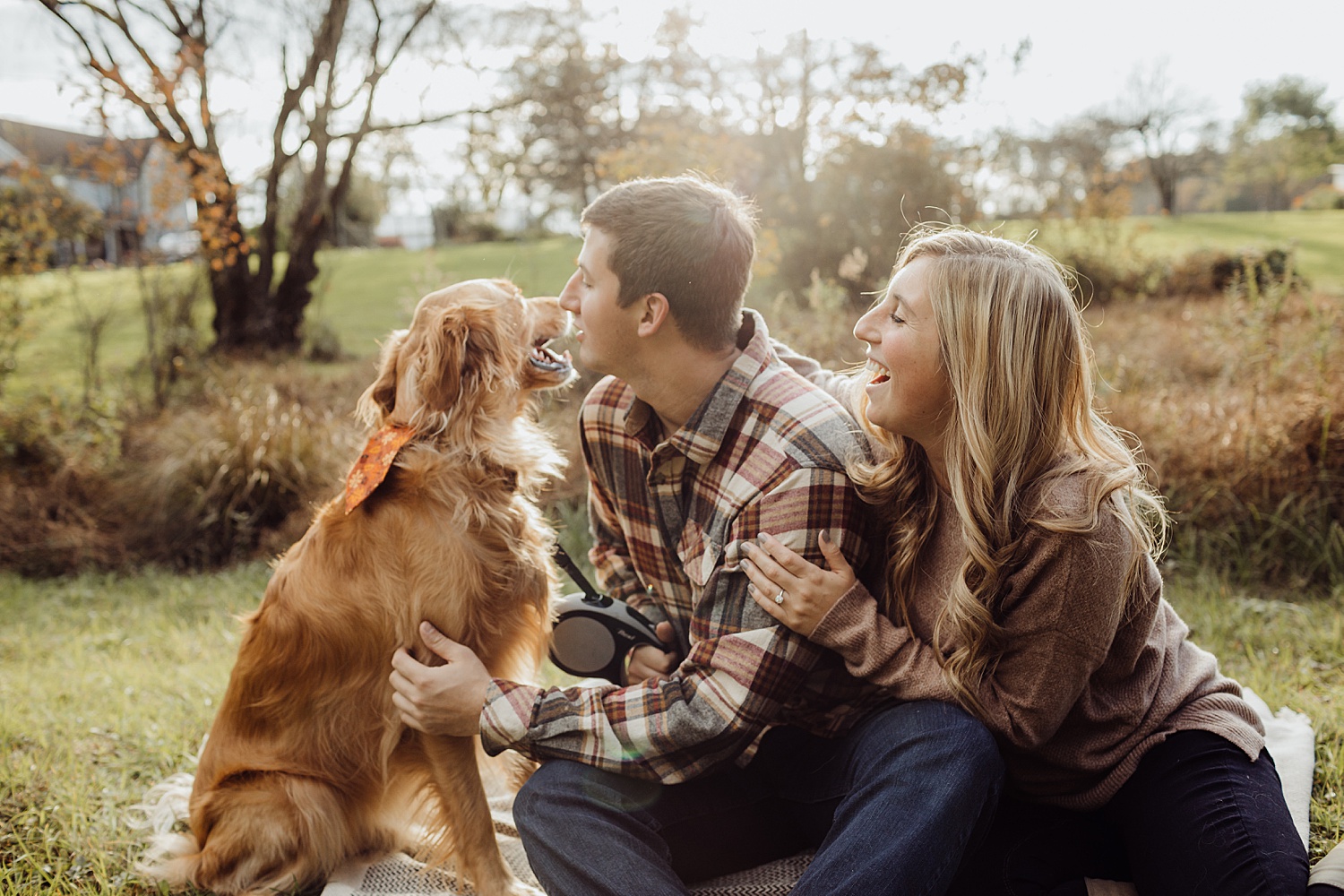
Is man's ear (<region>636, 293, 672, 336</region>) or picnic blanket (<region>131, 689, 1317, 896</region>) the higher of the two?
man's ear (<region>636, 293, 672, 336</region>)

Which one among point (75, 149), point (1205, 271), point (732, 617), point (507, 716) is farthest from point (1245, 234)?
point (507, 716)

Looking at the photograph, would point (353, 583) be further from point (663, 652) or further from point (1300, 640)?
point (1300, 640)

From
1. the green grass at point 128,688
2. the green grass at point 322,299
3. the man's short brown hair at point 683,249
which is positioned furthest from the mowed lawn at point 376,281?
the green grass at point 128,688

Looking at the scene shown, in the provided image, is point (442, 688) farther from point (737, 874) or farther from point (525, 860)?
point (737, 874)

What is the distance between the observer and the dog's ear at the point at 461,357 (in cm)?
253

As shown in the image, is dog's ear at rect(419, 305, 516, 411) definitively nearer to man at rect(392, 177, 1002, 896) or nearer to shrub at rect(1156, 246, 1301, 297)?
man at rect(392, 177, 1002, 896)

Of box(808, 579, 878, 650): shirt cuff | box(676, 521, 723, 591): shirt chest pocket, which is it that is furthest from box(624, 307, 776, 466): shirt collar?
box(808, 579, 878, 650): shirt cuff

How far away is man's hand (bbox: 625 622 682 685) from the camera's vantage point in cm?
265

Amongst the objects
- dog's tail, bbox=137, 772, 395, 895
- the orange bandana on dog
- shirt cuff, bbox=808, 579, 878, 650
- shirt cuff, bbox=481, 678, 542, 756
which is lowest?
dog's tail, bbox=137, 772, 395, 895

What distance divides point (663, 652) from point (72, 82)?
8.24 m

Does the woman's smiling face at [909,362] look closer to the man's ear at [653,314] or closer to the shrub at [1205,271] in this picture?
the man's ear at [653,314]

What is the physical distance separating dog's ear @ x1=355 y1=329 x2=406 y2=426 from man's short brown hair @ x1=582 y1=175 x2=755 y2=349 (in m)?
0.69

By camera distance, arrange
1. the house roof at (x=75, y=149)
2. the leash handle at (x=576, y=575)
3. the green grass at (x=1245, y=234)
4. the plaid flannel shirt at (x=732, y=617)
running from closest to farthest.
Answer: the plaid flannel shirt at (x=732, y=617)
the leash handle at (x=576, y=575)
the house roof at (x=75, y=149)
the green grass at (x=1245, y=234)

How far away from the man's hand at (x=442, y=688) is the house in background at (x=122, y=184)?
7.76m
